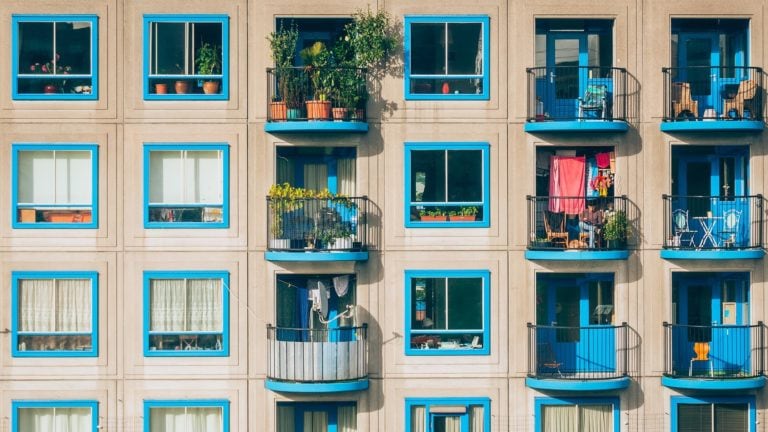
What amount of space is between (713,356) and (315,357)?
9.43m

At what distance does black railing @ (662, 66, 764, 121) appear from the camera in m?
25.6

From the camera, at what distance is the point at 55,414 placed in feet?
83.7

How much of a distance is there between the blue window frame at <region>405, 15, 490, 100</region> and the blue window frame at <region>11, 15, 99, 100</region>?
7.40 meters

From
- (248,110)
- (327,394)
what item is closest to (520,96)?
(248,110)

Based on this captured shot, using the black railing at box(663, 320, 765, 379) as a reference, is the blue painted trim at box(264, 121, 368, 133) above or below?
above

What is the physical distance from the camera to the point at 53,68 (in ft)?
84.0

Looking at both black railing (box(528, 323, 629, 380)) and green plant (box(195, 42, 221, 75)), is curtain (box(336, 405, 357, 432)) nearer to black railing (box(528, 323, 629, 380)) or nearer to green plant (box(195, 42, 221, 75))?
black railing (box(528, 323, 629, 380))

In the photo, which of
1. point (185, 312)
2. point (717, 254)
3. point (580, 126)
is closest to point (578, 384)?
point (717, 254)

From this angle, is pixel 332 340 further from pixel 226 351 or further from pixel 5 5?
pixel 5 5

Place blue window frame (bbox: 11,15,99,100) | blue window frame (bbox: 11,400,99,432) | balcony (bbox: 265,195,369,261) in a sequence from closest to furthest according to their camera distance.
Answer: balcony (bbox: 265,195,369,261) → blue window frame (bbox: 11,400,99,432) → blue window frame (bbox: 11,15,99,100)

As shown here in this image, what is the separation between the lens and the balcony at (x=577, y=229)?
82.4 ft

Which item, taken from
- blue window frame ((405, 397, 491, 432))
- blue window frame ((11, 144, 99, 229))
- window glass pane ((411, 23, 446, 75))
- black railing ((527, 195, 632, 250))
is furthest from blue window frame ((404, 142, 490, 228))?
blue window frame ((11, 144, 99, 229))

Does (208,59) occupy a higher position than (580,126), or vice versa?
(208,59)

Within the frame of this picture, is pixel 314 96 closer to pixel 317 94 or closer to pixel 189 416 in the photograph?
pixel 317 94
